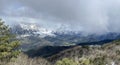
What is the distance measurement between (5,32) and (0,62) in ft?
36.8

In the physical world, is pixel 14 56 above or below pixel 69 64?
above

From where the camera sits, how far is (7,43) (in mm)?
49469

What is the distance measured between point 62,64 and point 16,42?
31.2 metres

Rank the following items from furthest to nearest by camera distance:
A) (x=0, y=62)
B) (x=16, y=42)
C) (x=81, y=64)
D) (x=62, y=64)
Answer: (x=81, y=64)
(x=62, y=64)
(x=0, y=62)
(x=16, y=42)

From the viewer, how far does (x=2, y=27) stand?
48719mm

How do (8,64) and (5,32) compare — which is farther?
(8,64)

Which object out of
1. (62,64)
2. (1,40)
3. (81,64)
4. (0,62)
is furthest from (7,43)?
(81,64)

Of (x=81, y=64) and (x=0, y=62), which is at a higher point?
(x=0, y=62)

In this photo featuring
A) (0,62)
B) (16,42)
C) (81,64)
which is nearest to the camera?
(16,42)

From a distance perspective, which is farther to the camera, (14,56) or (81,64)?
(81,64)

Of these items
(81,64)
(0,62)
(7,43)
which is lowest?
(81,64)

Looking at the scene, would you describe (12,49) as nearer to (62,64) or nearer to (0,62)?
(0,62)

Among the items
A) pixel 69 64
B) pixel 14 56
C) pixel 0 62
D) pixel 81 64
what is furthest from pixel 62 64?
pixel 14 56

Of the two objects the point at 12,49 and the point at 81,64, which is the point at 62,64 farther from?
the point at 12,49
